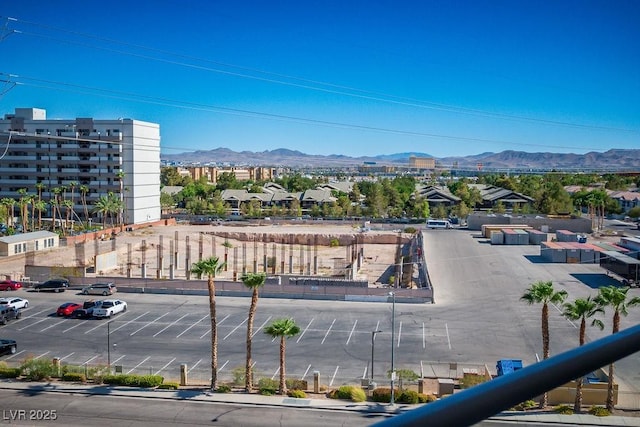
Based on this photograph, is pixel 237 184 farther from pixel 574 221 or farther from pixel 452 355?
pixel 452 355

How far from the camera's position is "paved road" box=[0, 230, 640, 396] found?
2241 centimetres

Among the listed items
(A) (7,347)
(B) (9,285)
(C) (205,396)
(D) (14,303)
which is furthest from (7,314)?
(C) (205,396)

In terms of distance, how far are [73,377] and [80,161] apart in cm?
5446

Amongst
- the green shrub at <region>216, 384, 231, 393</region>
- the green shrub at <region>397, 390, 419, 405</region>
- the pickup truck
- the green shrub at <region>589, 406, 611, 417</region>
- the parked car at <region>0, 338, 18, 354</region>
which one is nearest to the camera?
the green shrub at <region>589, 406, 611, 417</region>

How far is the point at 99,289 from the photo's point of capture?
3419 cm

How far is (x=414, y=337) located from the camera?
25.6 meters

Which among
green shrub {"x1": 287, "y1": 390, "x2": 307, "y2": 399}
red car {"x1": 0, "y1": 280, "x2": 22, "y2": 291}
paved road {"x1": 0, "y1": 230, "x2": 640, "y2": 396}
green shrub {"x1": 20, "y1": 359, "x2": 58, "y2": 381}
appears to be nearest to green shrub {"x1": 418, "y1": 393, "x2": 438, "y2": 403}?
paved road {"x1": 0, "y1": 230, "x2": 640, "y2": 396}

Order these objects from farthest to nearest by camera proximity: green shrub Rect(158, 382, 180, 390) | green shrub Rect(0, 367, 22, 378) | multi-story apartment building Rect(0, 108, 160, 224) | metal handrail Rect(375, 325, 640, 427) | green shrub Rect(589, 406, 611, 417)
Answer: multi-story apartment building Rect(0, 108, 160, 224)
green shrub Rect(0, 367, 22, 378)
green shrub Rect(158, 382, 180, 390)
green shrub Rect(589, 406, 611, 417)
metal handrail Rect(375, 325, 640, 427)

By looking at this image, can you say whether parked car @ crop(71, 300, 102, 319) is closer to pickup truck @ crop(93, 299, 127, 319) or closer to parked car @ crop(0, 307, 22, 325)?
pickup truck @ crop(93, 299, 127, 319)

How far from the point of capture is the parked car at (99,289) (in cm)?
3416

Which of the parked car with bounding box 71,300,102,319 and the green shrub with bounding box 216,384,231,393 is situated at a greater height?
the parked car with bounding box 71,300,102,319

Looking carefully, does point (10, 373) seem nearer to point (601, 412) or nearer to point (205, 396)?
point (205, 396)

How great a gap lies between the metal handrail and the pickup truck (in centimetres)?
2985

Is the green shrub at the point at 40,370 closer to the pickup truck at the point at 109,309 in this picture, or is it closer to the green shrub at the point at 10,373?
the green shrub at the point at 10,373
